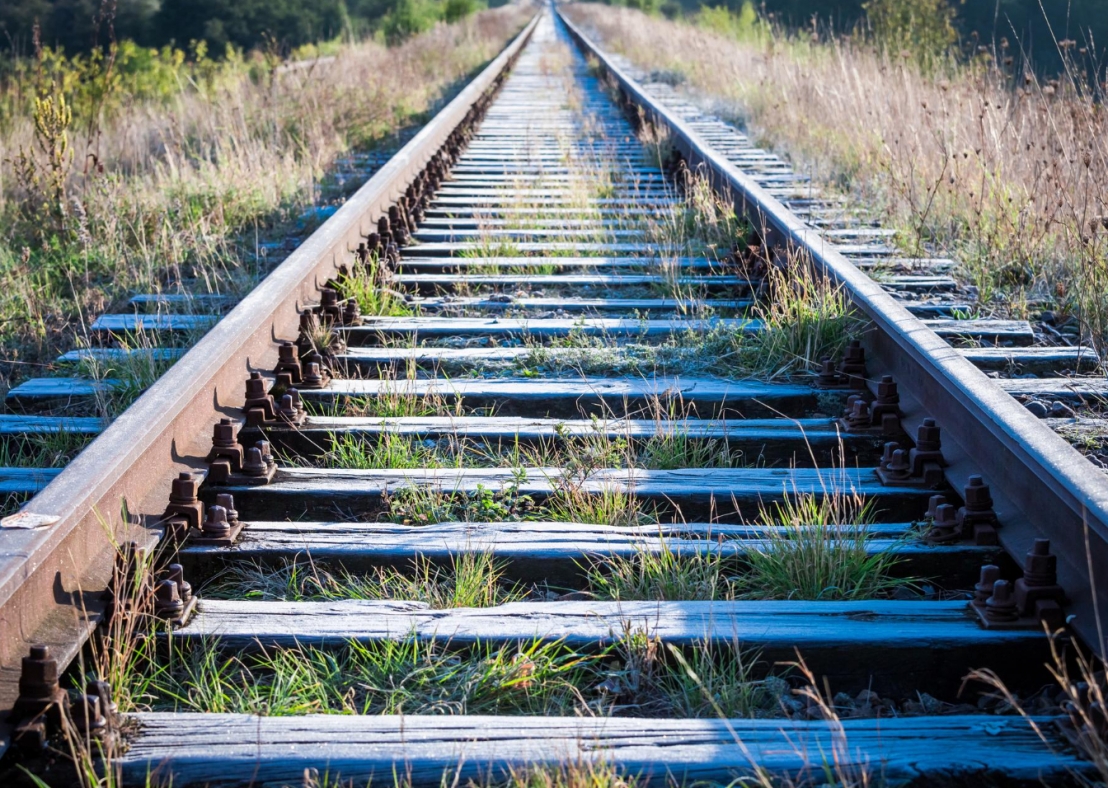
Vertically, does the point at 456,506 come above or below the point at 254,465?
below

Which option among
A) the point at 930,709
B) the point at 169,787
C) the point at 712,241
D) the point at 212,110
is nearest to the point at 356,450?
the point at 169,787

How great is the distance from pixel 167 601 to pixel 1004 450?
1.97 meters

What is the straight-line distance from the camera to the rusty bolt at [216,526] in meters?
2.63

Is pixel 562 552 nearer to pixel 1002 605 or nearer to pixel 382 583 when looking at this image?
pixel 382 583

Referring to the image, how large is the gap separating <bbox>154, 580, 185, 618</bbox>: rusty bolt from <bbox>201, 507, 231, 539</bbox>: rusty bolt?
317 mm

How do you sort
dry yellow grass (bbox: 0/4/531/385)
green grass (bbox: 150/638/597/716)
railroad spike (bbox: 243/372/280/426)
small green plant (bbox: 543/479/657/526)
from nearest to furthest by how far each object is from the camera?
1. green grass (bbox: 150/638/597/716)
2. small green plant (bbox: 543/479/657/526)
3. railroad spike (bbox: 243/372/280/426)
4. dry yellow grass (bbox: 0/4/531/385)

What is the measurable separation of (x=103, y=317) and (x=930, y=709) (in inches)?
142

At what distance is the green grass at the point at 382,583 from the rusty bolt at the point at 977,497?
110cm

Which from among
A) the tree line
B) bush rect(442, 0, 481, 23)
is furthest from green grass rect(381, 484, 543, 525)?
the tree line

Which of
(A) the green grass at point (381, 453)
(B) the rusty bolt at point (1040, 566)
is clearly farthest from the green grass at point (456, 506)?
(B) the rusty bolt at point (1040, 566)

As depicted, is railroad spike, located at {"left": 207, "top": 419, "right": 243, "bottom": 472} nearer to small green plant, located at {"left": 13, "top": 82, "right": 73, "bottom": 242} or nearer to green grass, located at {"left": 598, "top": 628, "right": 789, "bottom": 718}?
green grass, located at {"left": 598, "top": 628, "right": 789, "bottom": 718}

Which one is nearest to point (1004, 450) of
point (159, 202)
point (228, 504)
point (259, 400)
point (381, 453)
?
point (381, 453)

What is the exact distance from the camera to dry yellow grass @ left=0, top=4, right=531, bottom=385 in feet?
15.8

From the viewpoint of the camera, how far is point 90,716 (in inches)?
74.9
